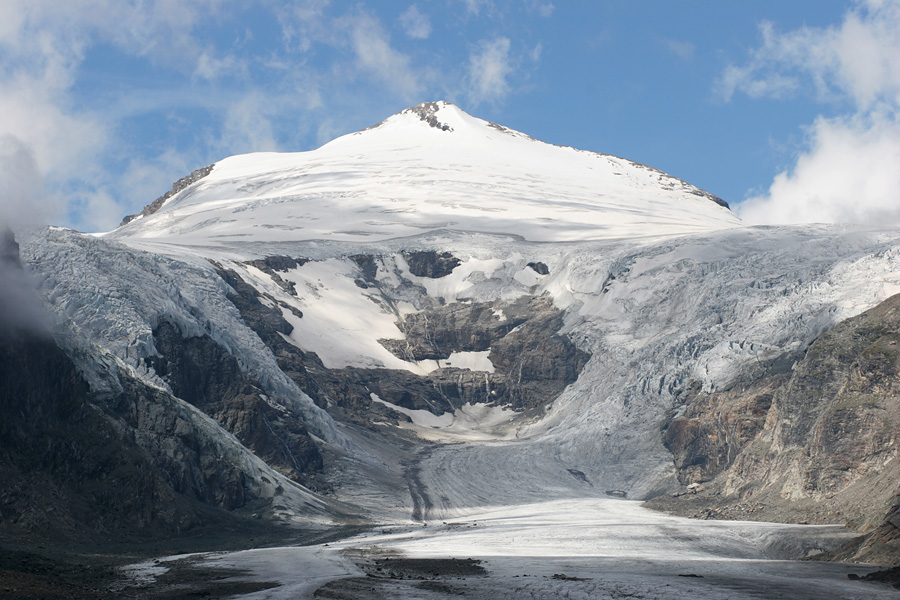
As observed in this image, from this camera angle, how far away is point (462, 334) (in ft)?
463

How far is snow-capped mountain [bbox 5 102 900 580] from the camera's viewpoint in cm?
8438

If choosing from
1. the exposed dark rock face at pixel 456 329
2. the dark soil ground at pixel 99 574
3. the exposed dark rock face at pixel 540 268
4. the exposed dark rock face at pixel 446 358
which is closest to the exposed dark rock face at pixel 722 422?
the exposed dark rock face at pixel 446 358

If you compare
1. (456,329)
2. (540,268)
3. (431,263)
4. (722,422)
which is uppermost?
(431,263)

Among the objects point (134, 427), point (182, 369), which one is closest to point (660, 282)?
point (182, 369)

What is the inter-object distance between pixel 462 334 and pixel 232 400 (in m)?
56.8

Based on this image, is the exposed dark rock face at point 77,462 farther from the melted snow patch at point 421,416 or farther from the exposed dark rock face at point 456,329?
the exposed dark rock face at point 456,329

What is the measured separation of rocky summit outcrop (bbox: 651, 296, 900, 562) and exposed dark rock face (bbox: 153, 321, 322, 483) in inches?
1227

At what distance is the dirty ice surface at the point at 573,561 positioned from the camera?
→ 121 feet

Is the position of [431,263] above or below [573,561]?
above

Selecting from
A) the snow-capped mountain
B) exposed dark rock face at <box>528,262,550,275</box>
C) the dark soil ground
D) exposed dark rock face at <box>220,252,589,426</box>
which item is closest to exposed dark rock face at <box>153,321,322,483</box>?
the snow-capped mountain

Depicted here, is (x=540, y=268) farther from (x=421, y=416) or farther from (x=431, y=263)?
(x=421, y=416)

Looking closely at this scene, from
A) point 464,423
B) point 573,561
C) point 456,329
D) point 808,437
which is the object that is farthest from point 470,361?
point 573,561

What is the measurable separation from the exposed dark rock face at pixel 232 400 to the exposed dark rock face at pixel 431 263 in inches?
2703

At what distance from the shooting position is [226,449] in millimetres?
70625
